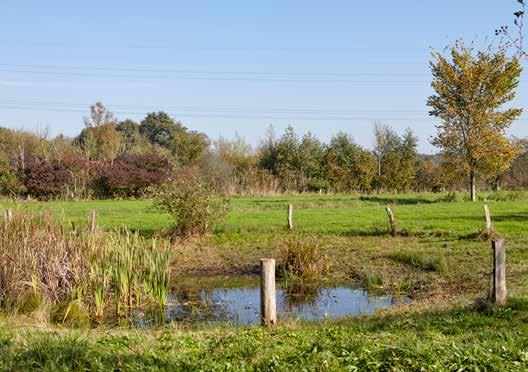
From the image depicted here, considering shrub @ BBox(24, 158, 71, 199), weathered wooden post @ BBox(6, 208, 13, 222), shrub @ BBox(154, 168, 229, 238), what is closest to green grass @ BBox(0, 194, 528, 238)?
shrub @ BBox(154, 168, 229, 238)

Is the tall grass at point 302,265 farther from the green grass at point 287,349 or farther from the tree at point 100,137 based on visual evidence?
the tree at point 100,137

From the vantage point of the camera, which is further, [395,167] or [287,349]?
[395,167]

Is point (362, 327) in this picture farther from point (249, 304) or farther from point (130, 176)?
point (130, 176)

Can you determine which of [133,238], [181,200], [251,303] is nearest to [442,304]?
[251,303]

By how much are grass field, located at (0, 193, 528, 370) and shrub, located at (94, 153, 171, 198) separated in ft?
73.7

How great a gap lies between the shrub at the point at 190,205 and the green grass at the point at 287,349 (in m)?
12.3

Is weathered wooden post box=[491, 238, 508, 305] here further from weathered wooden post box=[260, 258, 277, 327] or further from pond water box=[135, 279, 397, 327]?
weathered wooden post box=[260, 258, 277, 327]

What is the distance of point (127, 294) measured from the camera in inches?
491

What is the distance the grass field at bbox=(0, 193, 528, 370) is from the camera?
20.8 feet

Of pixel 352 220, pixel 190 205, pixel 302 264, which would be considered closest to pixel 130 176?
pixel 352 220

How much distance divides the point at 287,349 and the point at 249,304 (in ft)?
22.5

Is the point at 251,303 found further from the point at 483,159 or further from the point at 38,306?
the point at 483,159

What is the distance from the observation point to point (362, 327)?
8805 millimetres

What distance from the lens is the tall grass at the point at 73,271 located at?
1132 centimetres
